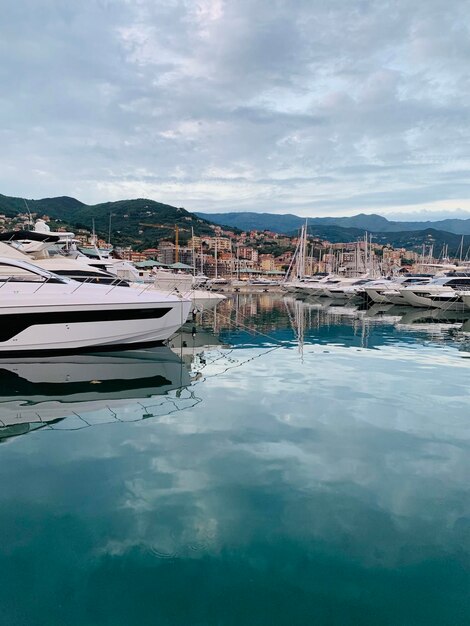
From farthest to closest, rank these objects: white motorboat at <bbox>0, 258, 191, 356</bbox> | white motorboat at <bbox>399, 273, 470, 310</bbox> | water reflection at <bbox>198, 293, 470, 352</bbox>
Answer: white motorboat at <bbox>399, 273, 470, 310</bbox> → water reflection at <bbox>198, 293, 470, 352</bbox> → white motorboat at <bbox>0, 258, 191, 356</bbox>

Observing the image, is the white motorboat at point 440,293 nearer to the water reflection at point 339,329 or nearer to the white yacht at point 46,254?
the water reflection at point 339,329

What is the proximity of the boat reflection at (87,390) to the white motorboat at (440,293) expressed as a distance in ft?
78.1

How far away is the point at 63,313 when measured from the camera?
1165cm

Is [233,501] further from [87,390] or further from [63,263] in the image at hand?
[63,263]

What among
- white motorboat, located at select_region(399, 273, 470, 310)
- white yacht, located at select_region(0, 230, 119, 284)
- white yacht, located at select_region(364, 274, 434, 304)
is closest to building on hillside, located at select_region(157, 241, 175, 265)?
white yacht, located at select_region(364, 274, 434, 304)

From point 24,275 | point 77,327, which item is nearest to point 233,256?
point 24,275

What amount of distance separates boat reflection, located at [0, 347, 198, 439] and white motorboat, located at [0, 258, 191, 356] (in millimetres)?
434

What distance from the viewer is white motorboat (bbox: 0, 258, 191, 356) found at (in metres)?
11.5

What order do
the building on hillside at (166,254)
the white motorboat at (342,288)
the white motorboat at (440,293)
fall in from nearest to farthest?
the white motorboat at (440,293) < the white motorboat at (342,288) < the building on hillside at (166,254)

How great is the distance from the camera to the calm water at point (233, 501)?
10.7 feet

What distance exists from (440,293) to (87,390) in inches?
1081

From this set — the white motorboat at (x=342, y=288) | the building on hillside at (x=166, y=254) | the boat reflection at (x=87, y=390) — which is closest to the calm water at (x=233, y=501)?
the boat reflection at (x=87, y=390)

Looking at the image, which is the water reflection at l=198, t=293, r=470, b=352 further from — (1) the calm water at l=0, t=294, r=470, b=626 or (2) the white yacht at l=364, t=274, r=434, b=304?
(2) the white yacht at l=364, t=274, r=434, b=304

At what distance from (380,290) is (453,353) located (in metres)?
23.5
